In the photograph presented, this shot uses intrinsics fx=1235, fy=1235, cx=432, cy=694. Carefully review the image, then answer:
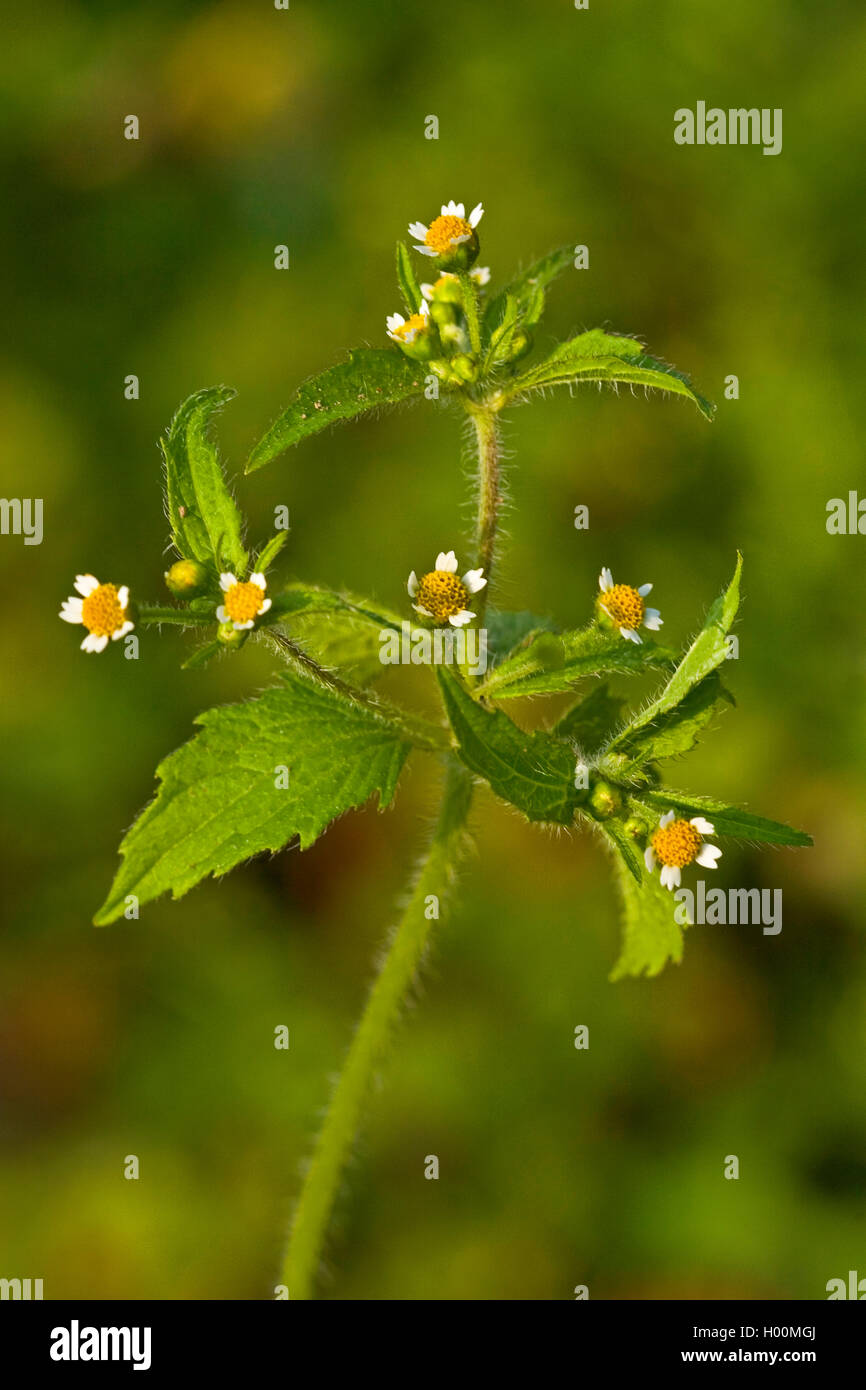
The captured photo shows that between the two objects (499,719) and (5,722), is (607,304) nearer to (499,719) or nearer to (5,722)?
(5,722)

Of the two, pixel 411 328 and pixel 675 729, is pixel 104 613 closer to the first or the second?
pixel 411 328

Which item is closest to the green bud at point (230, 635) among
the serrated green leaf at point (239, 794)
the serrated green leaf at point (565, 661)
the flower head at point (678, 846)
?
the serrated green leaf at point (239, 794)

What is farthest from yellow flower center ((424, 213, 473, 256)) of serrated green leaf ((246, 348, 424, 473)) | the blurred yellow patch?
the blurred yellow patch

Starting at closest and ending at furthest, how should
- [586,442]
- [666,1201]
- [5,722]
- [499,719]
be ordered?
[499,719], [666,1201], [5,722], [586,442]

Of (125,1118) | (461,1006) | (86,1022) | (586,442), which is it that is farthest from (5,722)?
(586,442)

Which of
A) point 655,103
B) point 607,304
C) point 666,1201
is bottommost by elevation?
point 666,1201

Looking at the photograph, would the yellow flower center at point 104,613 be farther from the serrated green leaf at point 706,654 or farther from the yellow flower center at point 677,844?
the yellow flower center at point 677,844

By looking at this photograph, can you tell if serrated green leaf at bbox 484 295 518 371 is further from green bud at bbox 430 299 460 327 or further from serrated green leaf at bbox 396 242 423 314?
serrated green leaf at bbox 396 242 423 314
